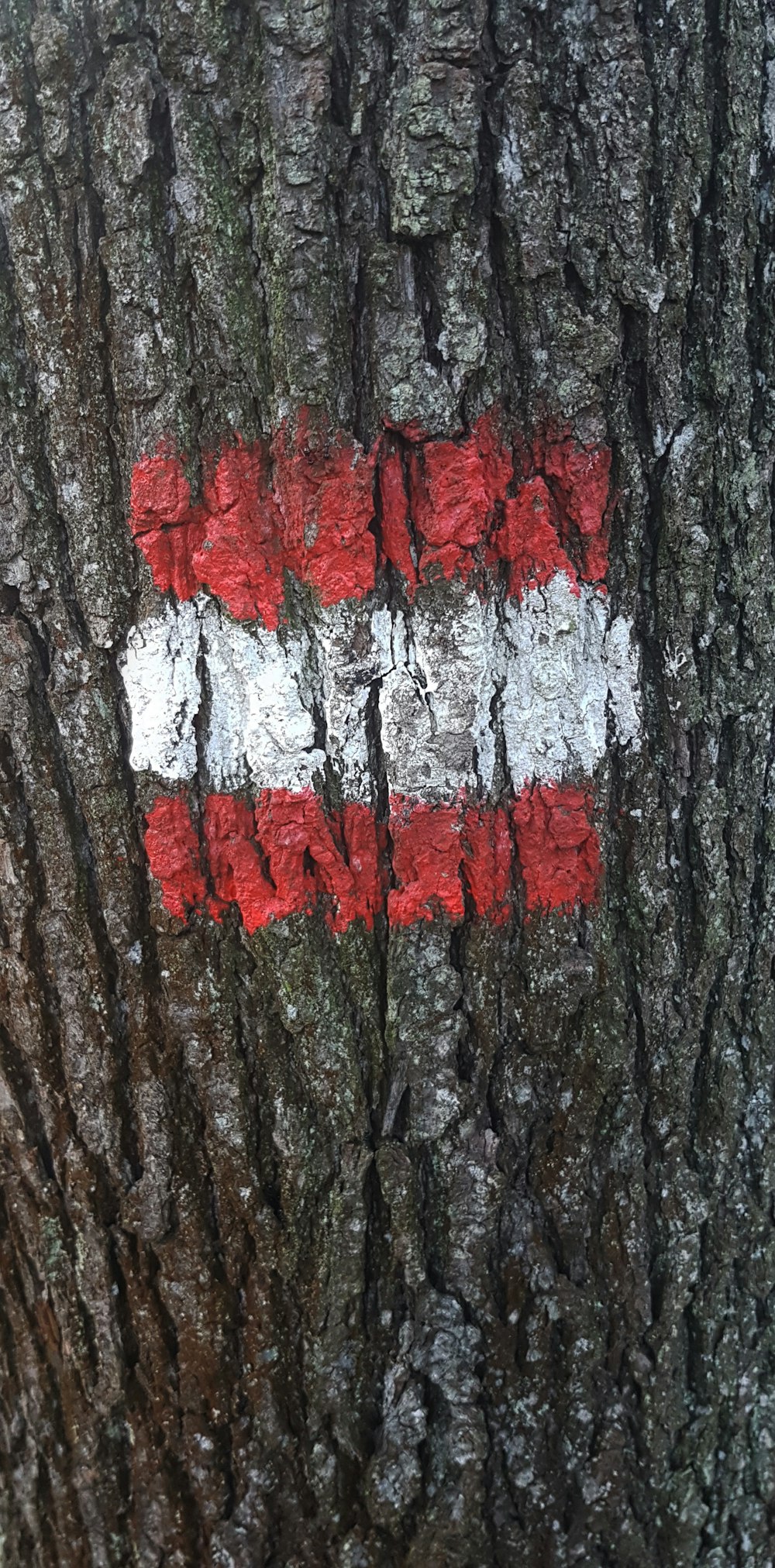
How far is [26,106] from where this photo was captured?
1.20m

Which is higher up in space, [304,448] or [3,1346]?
[304,448]

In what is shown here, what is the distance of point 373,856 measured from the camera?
4.36ft

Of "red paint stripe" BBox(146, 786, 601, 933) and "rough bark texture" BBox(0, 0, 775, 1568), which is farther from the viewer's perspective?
"red paint stripe" BBox(146, 786, 601, 933)

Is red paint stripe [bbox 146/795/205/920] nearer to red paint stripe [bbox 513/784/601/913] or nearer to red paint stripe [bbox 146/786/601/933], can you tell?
red paint stripe [bbox 146/786/601/933]

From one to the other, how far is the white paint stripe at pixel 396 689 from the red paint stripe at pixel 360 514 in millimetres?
34

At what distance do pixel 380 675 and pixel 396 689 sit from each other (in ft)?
0.09

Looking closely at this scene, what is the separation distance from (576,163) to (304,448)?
1.47 feet

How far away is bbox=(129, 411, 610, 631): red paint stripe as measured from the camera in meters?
1.24

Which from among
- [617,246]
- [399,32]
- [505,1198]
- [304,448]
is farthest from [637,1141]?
[399,32]

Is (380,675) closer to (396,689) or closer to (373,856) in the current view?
(396,689)

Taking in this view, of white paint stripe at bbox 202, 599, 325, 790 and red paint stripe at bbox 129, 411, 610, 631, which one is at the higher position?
red paint stripe at bbox 129, 411, 610, 631

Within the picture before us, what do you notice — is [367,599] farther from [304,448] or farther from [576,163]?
[576,163]

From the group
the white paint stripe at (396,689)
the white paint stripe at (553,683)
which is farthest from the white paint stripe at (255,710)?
the white paint stripe at (553,683)

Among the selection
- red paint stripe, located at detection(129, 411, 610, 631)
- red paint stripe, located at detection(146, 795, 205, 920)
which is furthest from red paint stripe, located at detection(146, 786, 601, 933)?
red paint stripe, located at detection(129, 411, 610, 631)
